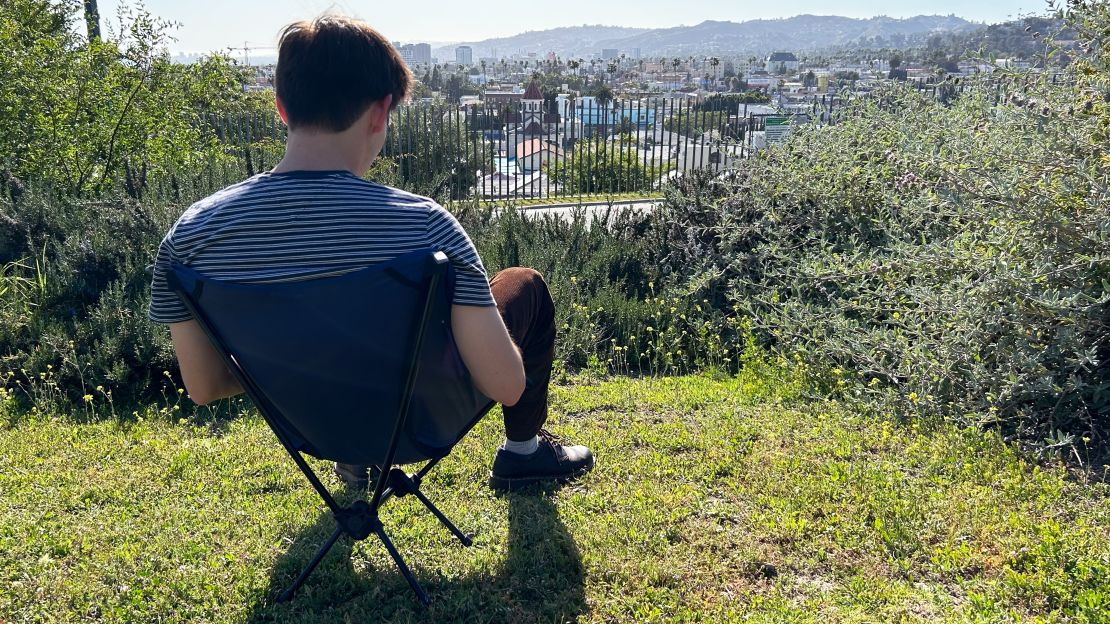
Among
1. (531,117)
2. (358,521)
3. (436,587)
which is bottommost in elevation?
(436,587)

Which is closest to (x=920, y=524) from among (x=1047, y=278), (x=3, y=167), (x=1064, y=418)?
(x=1064, y=418)

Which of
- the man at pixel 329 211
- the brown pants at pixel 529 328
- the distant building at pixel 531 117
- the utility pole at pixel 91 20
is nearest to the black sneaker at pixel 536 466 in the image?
the brown pants at pixel 529 328

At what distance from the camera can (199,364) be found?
89.5 inches

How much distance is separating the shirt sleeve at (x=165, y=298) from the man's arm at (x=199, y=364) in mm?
36

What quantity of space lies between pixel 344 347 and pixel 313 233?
0.95 ft

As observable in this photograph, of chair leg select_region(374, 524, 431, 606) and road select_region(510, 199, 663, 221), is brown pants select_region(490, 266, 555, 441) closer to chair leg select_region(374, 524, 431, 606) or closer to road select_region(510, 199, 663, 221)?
chair leg select_region(374, 524, 431, 606)

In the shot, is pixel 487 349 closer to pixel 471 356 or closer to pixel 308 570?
pixel 471 356

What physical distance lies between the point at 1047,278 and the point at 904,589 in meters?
1.76

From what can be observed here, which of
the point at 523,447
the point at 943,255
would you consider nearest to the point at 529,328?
the point at 523,447

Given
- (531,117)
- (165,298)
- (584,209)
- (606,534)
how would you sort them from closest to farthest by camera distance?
(165,298), (606,534), (584,209), (531,117)

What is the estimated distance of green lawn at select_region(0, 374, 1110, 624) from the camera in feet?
8.21

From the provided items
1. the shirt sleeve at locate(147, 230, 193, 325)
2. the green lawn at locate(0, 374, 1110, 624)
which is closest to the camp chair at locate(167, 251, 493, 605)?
the shirt sleeve at locate(147, 230, 193, 325)

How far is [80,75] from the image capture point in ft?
23.6

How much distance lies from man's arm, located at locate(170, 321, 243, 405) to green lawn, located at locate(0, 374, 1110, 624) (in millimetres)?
682
